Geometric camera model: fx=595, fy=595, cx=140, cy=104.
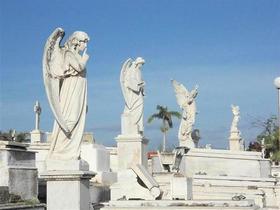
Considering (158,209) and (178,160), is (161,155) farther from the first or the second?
(158,209)

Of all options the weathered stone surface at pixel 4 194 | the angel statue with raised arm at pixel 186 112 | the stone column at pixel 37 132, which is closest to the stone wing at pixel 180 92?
the angel statue with raised arm at pixel 186 112

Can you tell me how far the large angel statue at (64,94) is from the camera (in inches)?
364

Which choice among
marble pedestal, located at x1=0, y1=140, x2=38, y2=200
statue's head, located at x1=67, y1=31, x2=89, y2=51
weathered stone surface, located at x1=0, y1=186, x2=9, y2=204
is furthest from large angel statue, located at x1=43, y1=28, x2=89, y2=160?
marble pedestal, located at x1=0, y1=140, x2=38, y2=200

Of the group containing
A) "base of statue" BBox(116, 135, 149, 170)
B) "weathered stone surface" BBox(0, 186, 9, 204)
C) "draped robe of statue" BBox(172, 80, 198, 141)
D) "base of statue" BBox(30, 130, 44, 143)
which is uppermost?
"draped robe of statue" BBox(172, 80, 198, 141)

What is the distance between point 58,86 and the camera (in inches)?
369

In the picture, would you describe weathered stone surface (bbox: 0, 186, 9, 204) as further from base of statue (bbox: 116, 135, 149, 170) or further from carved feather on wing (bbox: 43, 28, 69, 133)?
base of statue (bbox: 116, 135, 149, 170)

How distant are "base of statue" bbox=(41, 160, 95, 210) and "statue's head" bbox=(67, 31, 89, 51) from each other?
185 cm

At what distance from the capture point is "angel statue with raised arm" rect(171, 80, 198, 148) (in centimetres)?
2883

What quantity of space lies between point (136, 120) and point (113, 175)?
192 cm

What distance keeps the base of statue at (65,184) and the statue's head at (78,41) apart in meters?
1.85

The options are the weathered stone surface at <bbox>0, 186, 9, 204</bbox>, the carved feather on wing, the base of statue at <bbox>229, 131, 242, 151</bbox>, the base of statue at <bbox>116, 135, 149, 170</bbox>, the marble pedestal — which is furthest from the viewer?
the base of statue at <bbox>229, 131, 242, 151</bbox>

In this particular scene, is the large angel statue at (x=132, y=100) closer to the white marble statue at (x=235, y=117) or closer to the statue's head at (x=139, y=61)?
the statue's head at (x=139, y=61)

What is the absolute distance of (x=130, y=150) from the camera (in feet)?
56.0

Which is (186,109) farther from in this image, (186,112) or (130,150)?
(130,150)
